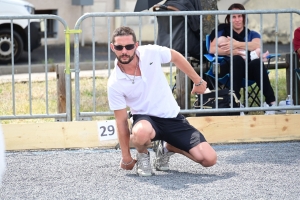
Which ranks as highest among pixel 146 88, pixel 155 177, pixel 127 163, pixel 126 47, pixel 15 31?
pixel 15 31

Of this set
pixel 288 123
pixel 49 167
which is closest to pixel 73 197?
pixel 49 167

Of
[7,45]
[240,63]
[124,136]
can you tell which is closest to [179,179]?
[124,136]

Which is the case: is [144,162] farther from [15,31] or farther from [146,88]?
[15,31]

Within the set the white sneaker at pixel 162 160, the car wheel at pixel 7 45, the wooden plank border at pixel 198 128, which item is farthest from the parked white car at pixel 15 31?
the white sneaker at pixel 162 160

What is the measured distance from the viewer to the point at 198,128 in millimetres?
8883

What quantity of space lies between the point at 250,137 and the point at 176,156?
1117 millimetres

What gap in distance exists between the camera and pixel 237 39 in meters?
10.2

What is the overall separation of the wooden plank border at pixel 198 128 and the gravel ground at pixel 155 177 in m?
0.16

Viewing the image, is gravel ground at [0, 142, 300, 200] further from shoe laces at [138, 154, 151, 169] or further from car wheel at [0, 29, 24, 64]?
car wheel at [0, 29, 24, 64]

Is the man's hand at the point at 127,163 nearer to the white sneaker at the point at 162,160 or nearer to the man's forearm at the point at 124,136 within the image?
the man's forearm at the point at 124,136

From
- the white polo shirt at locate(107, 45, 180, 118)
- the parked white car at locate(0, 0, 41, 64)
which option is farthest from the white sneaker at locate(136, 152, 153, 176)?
the parked white car at locate(0, 0, 41, 64)

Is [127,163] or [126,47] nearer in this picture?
[126,47]

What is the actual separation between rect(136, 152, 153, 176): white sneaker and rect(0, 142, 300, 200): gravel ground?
0.25 feet

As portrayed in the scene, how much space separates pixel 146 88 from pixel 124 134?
0.44 m
